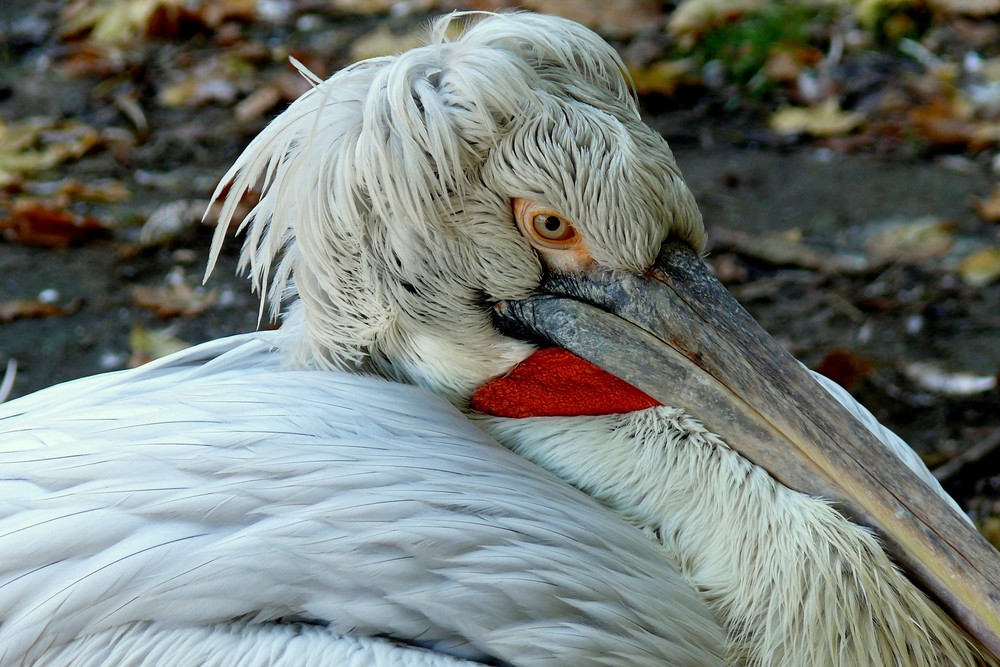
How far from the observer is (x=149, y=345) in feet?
13.6

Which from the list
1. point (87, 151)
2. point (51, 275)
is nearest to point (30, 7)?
point (87, 151)

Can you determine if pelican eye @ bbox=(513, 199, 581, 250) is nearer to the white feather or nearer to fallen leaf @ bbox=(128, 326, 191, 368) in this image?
the white feather

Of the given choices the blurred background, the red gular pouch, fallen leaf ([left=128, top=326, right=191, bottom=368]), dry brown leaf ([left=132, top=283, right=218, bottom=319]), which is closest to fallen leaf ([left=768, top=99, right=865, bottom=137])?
the blurred background

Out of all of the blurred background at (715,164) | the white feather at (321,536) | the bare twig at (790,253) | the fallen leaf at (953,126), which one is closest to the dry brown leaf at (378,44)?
the blurred background at (715,164)

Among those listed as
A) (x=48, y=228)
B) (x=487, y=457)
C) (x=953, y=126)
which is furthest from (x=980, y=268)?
(x=48, y=228)

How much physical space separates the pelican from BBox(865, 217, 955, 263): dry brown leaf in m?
2.50

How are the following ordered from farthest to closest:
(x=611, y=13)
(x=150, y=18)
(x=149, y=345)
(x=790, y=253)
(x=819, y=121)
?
(x=150, y=18) < (x=611, y=13) < (x=819, y=121) < (x=790, y=253) < (x=149, y=345)

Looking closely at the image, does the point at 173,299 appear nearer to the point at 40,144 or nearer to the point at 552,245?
the point at 40,144

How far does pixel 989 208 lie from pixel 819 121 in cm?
102

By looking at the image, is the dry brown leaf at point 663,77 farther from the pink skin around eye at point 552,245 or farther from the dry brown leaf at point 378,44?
the pink skin around eye at point 552,245

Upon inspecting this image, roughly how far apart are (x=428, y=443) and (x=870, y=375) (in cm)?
223

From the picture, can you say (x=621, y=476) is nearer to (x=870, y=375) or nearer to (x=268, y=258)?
(x=268, y=258)

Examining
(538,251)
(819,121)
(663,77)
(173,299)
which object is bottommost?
(173,299)

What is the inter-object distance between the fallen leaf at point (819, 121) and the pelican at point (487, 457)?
3.25 meters
